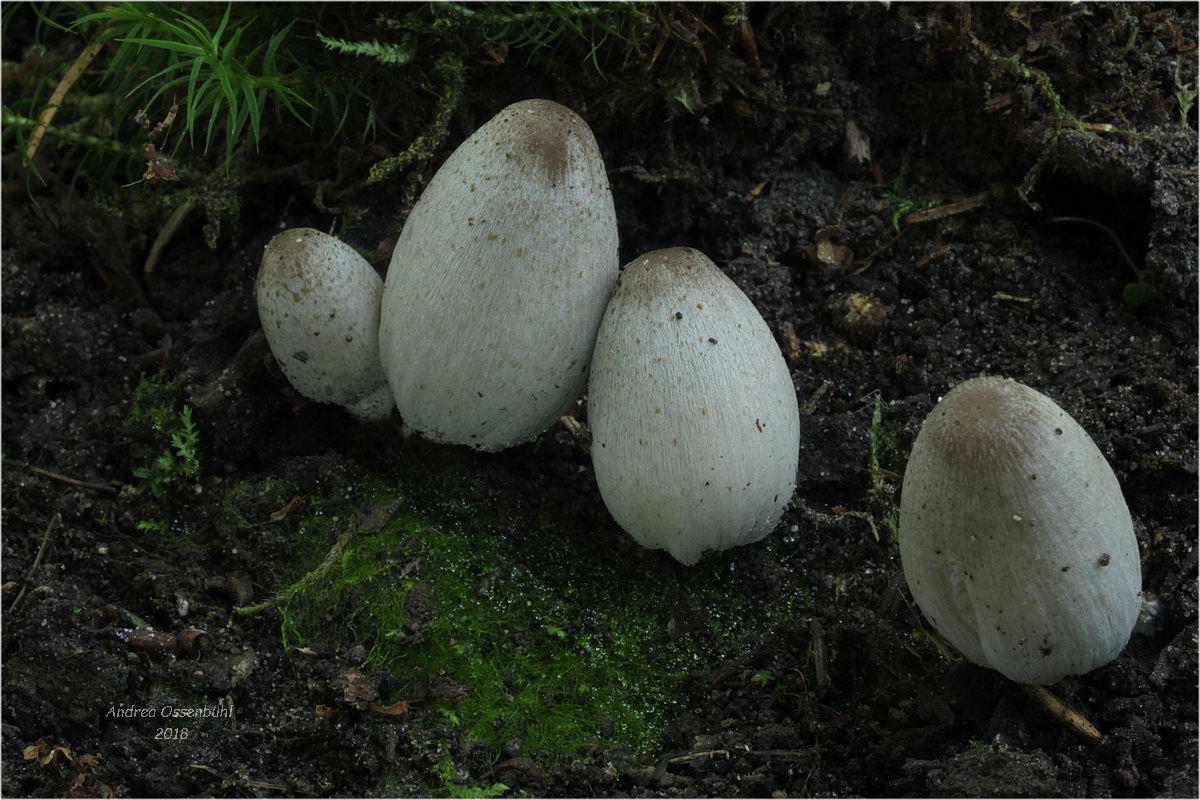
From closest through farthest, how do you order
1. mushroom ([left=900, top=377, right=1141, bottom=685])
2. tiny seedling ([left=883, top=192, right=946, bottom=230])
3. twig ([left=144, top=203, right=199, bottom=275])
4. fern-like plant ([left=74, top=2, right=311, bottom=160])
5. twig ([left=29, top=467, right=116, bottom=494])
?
mushroom ([left=900, top=377, right=1141, bottom=685]) → fern-like plant ([left=74, top=2, right=311, bottom=160]) → twig ([left=29, top=467, right=116, bottom=494]) → tiny seedling ([left=883, top=192, right=946, bottom=230]) → twig ([left=144, top=203, right=199, bottom=275])

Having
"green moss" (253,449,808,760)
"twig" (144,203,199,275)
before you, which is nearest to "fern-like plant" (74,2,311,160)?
"twig" (144,203,199,275)

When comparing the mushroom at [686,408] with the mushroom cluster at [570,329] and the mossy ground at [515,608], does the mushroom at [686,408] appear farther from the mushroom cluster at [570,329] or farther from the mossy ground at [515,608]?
the mossy ground at [515,608]

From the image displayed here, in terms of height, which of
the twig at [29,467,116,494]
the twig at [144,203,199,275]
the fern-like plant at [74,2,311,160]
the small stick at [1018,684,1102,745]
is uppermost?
the fern-like plant at [74,2,311,160]

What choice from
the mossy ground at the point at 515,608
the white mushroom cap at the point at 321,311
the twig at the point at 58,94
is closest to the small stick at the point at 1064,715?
the mossy ground at the point at 515,608

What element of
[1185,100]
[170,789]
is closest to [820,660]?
[170,789]

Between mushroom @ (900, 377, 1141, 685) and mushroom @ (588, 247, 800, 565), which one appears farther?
mushroom @ (588, 247, 800, 565)

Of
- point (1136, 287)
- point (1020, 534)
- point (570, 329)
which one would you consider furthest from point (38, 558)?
point (1136, 287)

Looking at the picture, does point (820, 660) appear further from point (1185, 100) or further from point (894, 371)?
point (1185, 100)

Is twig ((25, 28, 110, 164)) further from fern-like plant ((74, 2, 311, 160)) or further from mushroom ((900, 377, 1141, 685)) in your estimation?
mushroom ((900, 377, 1141, 685))
